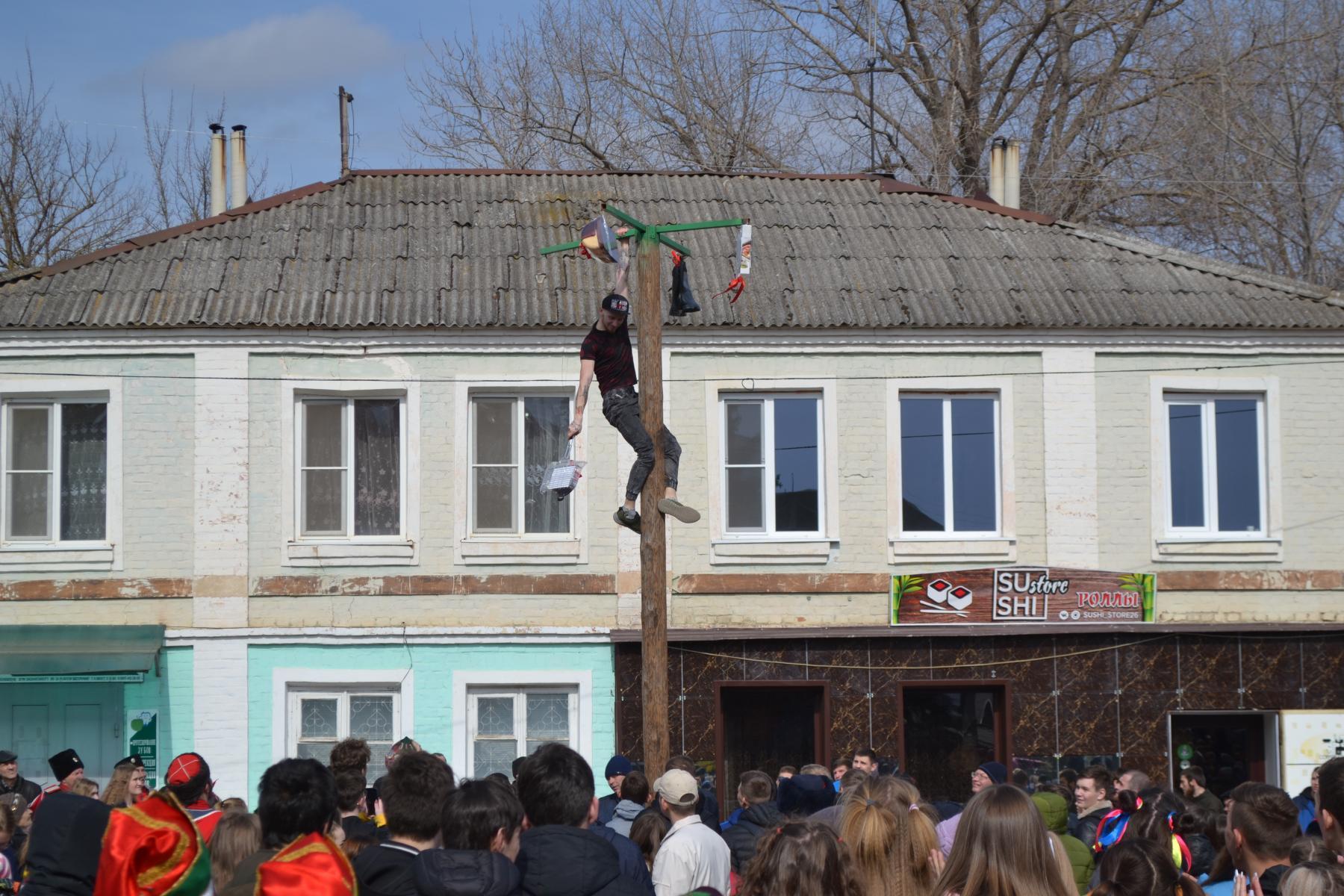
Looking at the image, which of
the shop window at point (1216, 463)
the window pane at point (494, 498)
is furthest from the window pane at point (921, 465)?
the window pane at point (494, 498)

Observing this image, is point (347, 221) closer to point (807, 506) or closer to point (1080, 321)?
point (807, 506)

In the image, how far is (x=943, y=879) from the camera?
4953 millimetres

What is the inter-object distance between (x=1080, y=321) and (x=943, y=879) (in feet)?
42.9

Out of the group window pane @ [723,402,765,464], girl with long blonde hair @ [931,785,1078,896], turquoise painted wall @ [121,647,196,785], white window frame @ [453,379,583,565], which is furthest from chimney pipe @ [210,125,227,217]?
girl with long blonde hair @ [931,785,1078,896]

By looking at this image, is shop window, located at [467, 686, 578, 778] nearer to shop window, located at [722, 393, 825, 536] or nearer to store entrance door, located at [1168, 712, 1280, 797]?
shop window, located at [722, 393, 825, 536]

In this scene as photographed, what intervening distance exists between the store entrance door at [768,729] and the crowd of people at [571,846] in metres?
9.12

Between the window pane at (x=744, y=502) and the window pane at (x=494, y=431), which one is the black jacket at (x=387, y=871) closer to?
the window pane at (x=494, y=431)

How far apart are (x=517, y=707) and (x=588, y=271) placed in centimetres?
522

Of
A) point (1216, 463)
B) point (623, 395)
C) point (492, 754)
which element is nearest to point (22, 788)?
point (492, 754)

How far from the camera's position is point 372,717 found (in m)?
16.6

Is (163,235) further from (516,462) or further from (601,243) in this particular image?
(601,243)

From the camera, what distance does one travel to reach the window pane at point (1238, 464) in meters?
17.5

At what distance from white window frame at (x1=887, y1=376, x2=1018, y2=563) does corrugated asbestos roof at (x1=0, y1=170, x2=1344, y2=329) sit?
782mm

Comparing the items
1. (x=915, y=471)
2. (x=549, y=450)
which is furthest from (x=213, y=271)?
(x=915, y=471)
